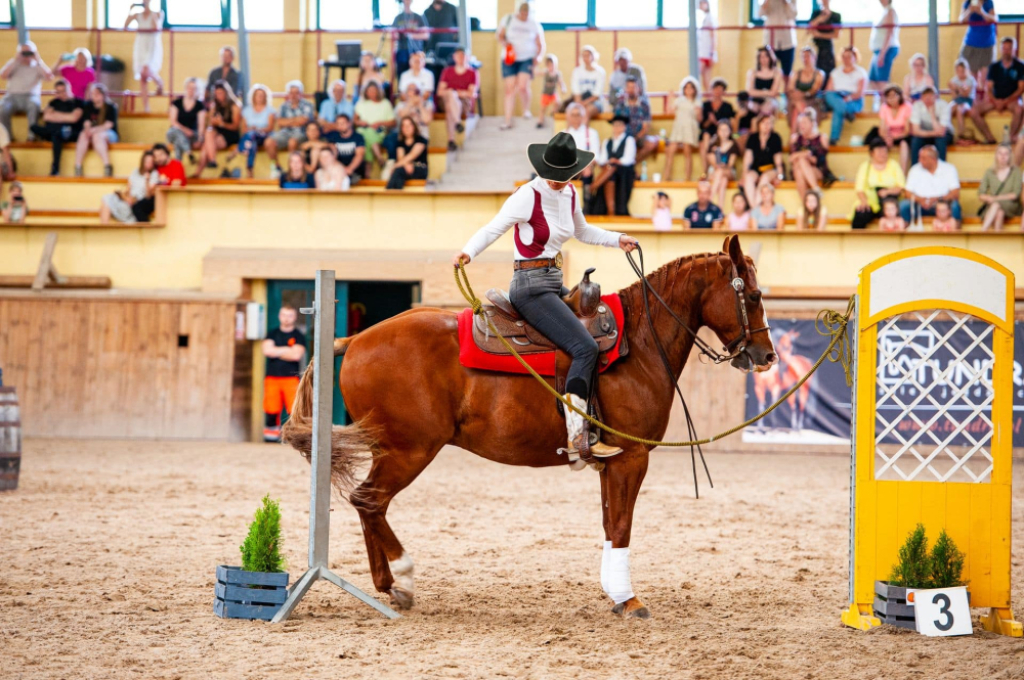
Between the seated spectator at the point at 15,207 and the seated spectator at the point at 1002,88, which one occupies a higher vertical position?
the seated spectator at the point at 1002,88

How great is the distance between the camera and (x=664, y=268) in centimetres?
638

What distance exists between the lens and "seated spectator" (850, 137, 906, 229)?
15.3 metres

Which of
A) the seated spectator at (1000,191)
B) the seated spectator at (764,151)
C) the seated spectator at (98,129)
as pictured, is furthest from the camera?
the seated spectator at (98,129)

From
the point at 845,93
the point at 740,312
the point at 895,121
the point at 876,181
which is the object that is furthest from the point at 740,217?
the point at 740,312

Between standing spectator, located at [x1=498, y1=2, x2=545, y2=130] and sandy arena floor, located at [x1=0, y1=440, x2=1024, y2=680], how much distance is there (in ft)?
29.9

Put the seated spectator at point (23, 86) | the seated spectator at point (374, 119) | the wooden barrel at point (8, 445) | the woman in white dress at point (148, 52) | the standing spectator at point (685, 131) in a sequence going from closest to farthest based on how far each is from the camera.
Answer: the wooden barrel at point (8, 445) → the standing spectator at point (685, 131) → the seated spectator at point (374, 119) → the seated spectator at point (23, 86) → the woman in white dress at point (148, 52)

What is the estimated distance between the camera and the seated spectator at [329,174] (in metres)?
16.1

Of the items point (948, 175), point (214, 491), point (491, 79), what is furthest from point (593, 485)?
point (491, 79)

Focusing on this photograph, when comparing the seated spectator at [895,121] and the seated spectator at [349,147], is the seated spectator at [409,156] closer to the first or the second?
the seated spectator at [349,147]

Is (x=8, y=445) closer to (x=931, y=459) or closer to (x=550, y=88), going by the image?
(x=931, y=459)

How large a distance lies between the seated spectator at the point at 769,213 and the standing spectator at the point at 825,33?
4.16m

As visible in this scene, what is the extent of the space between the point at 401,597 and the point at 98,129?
14.0 metres

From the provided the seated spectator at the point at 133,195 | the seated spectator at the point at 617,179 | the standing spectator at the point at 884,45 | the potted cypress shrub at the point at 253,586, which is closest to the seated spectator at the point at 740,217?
the seated spectator at the point at 617,179

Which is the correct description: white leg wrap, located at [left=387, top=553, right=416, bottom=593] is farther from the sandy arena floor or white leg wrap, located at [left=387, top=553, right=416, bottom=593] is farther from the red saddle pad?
the red saddle pad
